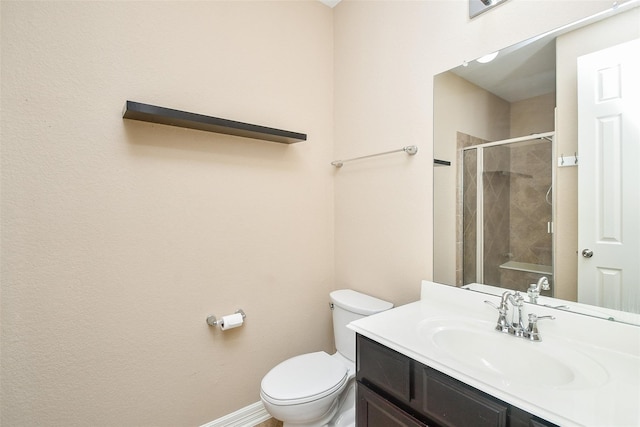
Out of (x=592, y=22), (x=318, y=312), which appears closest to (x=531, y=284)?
(x=592, y=22)

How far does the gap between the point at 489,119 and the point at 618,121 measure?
0.43 m

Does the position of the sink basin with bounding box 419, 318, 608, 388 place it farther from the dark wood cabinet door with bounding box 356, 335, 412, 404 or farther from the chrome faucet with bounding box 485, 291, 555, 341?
the dark wood cabinet door with bounding box 356, 335, 412, 404

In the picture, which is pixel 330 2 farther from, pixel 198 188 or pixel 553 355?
pixel 553 355

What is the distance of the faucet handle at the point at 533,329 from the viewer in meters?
1.08

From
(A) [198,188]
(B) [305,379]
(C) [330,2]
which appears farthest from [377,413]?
(C) [330,2]

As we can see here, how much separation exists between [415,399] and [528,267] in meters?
0.70

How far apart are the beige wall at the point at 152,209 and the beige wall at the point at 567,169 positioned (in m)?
1.32

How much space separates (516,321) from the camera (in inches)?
46.4

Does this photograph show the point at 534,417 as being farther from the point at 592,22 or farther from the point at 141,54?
the point at 141,54

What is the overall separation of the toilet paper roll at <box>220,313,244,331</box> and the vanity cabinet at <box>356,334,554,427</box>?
0.74 metres

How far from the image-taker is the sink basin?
0.90 meters

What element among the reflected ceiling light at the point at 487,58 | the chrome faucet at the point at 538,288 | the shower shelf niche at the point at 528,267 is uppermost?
the reflected ceiling light at the point at 487,58

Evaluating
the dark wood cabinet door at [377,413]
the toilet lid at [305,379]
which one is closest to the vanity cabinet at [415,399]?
the dark wood cabinet door at [377,413]

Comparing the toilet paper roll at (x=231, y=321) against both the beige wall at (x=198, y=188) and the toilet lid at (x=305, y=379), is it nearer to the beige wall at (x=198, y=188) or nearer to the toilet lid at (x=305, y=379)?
the beige wall at (x=198, y=188)
